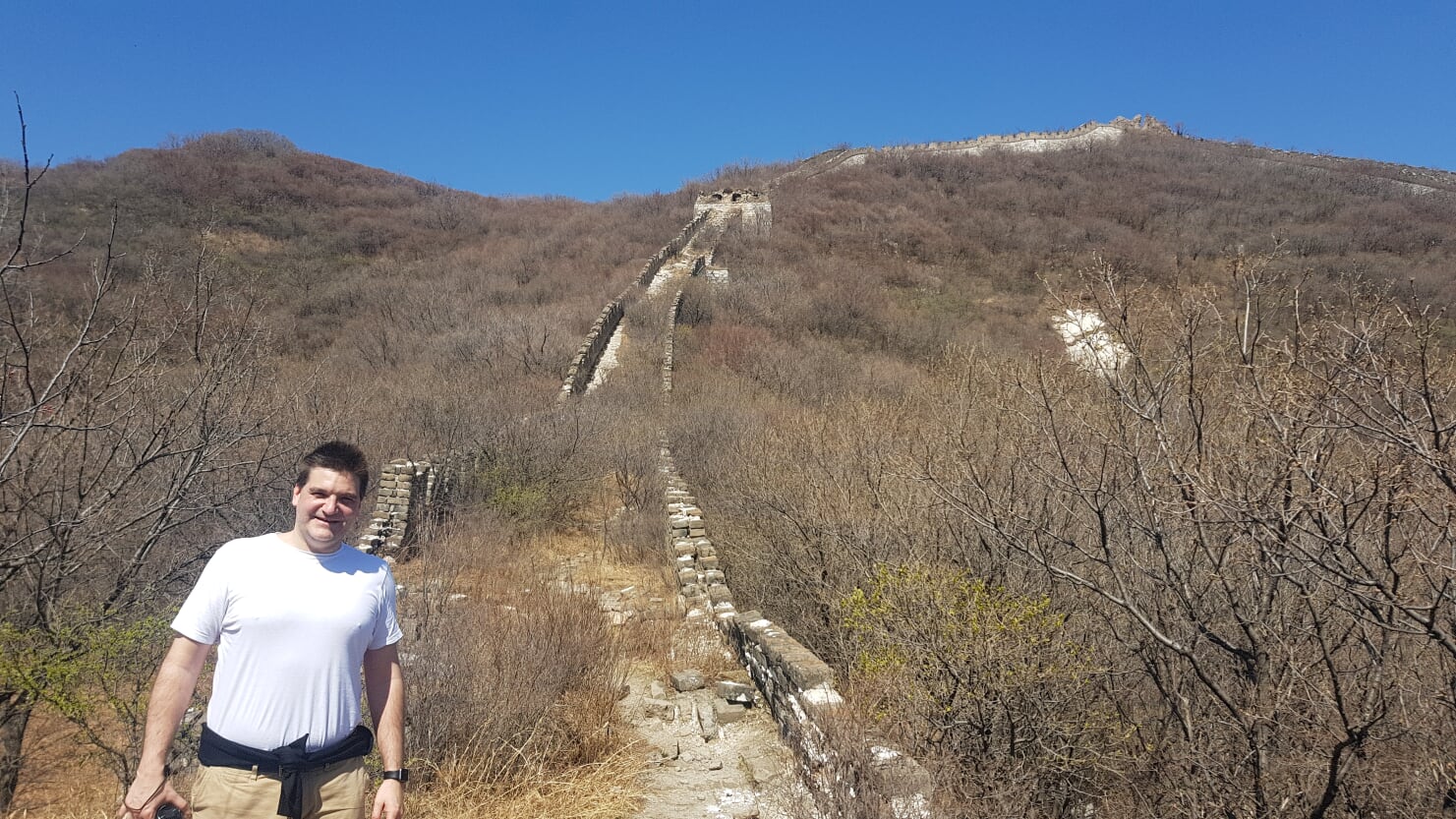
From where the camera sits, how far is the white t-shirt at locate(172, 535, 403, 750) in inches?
87.1

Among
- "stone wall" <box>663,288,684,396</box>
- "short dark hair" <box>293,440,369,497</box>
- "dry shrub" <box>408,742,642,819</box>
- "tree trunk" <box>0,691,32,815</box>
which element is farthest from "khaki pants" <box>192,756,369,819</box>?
"stone wall" <box>663,288,684,396</box>

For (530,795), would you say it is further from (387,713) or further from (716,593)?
(716,593)

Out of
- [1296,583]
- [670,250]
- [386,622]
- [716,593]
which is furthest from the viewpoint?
[670,250]

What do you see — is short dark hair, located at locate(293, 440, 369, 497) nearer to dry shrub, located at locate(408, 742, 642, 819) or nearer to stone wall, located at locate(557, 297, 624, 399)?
dry shrub, located at locate(408, 742, 642, 819)

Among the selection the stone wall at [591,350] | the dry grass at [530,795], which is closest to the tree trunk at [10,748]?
the dry grass at [530,795]

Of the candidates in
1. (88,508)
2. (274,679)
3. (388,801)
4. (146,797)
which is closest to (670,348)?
(88,508)

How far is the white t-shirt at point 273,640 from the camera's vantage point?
221 cm

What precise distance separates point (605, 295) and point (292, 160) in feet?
88.6

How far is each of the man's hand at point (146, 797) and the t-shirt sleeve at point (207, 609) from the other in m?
0.40

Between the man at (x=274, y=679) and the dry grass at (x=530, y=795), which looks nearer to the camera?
the man at (x=274, y=679)

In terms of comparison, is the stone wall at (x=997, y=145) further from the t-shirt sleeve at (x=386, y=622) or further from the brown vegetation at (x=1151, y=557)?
the t-shirt sleeve at (x=386, y=622)

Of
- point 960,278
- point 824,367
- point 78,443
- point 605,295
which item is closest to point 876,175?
point 960,278

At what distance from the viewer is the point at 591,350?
1639 centimetres

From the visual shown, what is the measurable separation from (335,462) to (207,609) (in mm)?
548
